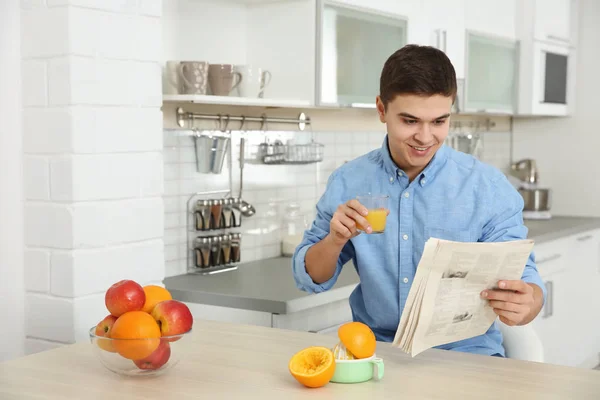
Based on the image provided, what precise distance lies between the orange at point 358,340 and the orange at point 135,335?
365 mm

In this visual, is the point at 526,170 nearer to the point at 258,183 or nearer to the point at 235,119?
the point at 258,183

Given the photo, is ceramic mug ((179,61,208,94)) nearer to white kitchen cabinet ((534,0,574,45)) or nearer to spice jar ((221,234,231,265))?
spice jar ((221,234,231,265))

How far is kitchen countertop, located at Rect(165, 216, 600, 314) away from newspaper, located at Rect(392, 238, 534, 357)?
1.04 metres

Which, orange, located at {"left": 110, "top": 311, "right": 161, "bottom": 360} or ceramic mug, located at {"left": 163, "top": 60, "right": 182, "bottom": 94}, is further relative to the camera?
ceramic mug, located at {"left": 163, "top": 60, "right": 182, "bottom": 94}

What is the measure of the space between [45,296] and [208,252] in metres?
1.05

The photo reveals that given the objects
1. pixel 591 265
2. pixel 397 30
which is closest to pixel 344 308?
pixel 397 30

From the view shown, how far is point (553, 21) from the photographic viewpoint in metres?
5.07

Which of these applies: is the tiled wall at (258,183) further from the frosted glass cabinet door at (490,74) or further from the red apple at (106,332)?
the red apple at (106,332)

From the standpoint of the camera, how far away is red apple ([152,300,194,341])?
159 cm

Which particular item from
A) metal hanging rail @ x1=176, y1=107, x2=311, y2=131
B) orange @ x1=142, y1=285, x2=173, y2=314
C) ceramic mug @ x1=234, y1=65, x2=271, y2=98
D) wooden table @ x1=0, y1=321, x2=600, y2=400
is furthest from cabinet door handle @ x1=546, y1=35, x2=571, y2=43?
orange @ x1=142, y1=285, x2=173, y2=314

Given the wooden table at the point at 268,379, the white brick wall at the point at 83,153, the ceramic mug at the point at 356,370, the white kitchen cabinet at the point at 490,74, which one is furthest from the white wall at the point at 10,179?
the white kitchen cabinet at the point at 490,74

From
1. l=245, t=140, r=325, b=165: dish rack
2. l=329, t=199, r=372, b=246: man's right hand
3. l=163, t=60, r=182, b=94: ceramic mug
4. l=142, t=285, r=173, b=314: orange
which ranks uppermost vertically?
l=163, t=60, r=182, b=94: ceramic mug

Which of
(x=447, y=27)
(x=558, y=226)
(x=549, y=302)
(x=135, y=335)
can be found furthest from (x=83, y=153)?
(x=558, y=226)

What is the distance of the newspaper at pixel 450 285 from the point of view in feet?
5.28
